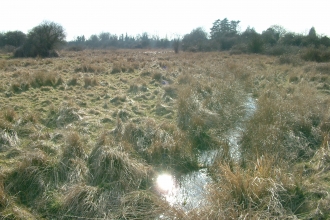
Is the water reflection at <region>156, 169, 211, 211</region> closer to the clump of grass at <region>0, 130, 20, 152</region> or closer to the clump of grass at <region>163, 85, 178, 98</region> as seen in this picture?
the clump of grass at <region>0, 130, 20, 152</region>

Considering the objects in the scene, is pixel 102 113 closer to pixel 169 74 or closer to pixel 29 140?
pixel 29 140

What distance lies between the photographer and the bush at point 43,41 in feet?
85.9

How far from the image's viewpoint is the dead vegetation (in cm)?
353

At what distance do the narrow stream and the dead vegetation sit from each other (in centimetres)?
15

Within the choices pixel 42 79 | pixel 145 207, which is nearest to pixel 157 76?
pixel 42 79

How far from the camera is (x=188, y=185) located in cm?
437

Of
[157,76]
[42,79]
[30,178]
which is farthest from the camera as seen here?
[157,76]

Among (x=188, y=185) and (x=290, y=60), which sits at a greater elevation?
(x=290, y=60)

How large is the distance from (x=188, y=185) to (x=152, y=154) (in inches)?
40.0

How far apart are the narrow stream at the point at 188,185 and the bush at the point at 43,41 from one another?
25204 mm

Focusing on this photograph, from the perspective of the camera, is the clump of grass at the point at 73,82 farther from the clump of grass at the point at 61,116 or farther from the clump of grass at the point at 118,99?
the clump of grass at the point at 61,116

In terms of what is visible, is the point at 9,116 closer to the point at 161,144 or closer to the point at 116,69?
the point at 161,144

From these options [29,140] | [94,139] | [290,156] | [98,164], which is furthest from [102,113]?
[290,156]

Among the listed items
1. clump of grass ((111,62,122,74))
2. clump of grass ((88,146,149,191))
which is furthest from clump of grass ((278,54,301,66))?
clump of grass ((88,146,149,191))
